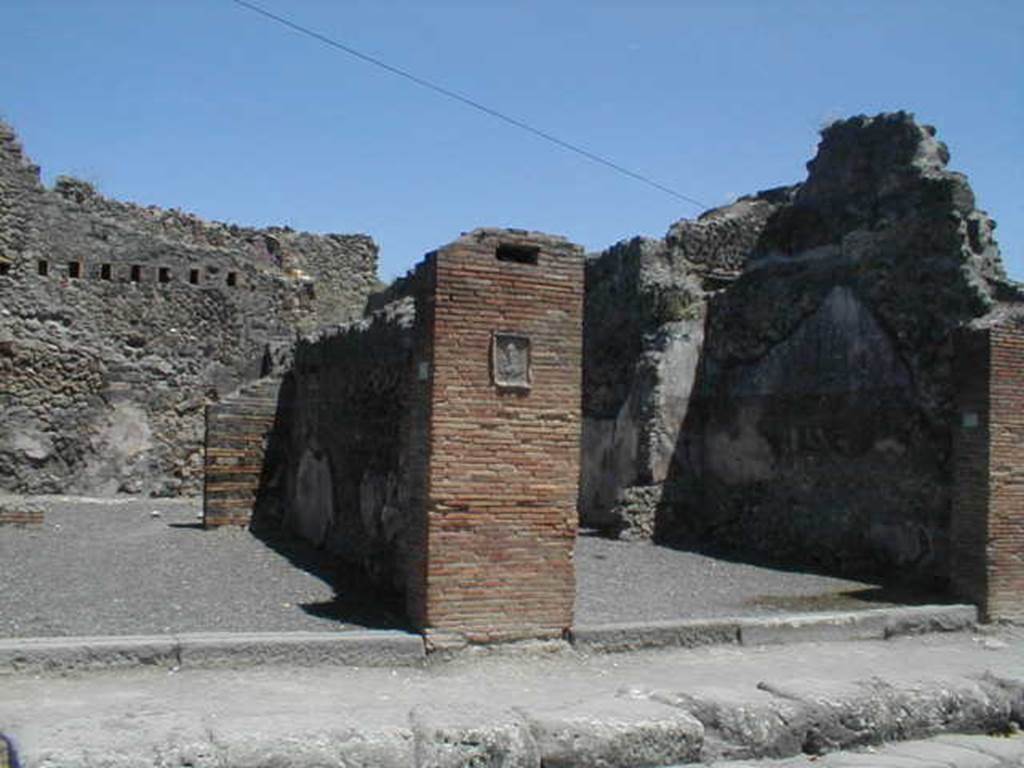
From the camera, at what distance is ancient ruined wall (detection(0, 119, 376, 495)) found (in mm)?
14508

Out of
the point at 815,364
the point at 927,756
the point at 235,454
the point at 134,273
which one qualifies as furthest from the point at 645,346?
the point at 927,756

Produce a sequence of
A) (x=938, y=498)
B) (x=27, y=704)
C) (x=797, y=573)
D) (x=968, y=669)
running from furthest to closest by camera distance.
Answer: (x=797, y=573), (x=938, y=498), (x=968, y=669), (x=27, y=704)

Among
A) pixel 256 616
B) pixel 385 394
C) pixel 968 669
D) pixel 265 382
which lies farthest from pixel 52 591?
pixel 968 669

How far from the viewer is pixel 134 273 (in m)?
15.5

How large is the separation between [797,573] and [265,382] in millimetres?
5963

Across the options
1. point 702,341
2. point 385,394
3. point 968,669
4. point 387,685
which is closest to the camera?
point 387,685

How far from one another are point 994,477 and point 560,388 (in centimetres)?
403

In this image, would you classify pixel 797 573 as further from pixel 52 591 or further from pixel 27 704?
pixel 27 704

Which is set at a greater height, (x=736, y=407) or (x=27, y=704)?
(x=736, y=407)

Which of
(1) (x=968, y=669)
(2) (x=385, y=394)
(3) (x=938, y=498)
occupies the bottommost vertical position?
(1) (x=968, y=669)

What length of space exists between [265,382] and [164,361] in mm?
4281

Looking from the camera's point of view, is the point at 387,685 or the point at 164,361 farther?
the point at 164,361

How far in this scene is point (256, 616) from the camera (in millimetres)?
6973

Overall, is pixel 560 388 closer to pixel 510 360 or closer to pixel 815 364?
pixel 510 360
